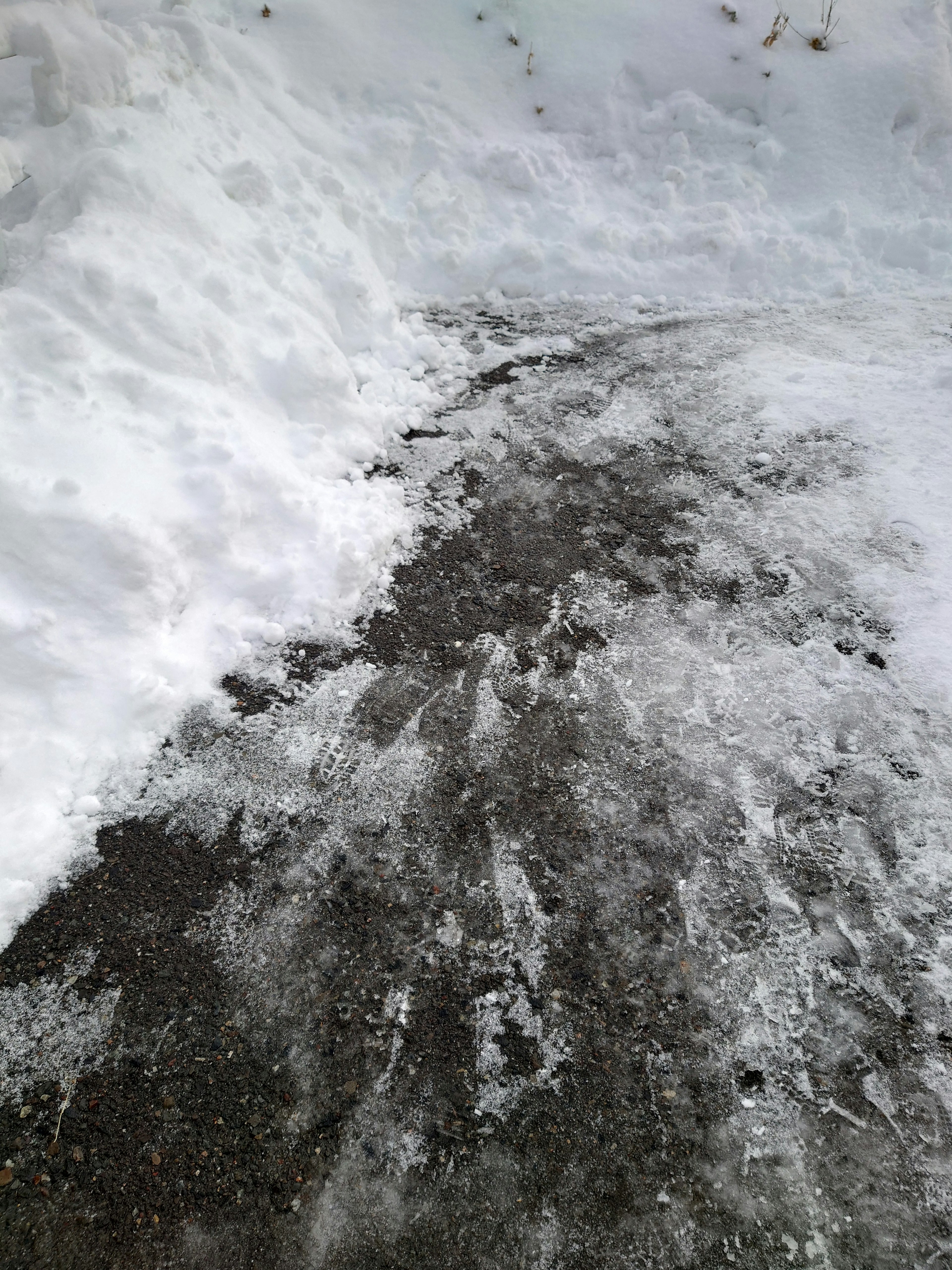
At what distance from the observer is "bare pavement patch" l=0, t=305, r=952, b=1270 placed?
2049 millimetres

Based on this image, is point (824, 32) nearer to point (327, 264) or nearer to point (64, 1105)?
point (327, 264)

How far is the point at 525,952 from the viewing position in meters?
2.56

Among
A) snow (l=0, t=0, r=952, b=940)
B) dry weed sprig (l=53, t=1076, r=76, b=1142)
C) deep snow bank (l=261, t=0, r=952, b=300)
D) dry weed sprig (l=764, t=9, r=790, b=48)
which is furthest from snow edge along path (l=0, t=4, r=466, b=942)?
dry weed sprig (l=764, t=9, r=790, b=48)

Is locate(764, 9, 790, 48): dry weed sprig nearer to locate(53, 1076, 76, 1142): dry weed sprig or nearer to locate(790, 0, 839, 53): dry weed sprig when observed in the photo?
locate(790, 0, 839, 53): dry weed sprig

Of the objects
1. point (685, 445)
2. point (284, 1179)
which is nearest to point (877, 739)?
point (685, 445)

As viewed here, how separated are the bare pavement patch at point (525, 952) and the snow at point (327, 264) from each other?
0.44m

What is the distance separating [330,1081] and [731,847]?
179 cm

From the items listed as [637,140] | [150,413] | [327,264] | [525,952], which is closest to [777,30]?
[637,140]

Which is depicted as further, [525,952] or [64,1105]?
[525,952]

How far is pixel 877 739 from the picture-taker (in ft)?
10.4

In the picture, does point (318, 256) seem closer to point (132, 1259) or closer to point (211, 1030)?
point (211, 1030)

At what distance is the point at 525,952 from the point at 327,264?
5048 millimetres

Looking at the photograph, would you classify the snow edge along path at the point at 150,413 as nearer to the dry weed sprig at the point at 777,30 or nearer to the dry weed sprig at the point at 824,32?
the dry weed sprig at the point at 777,30

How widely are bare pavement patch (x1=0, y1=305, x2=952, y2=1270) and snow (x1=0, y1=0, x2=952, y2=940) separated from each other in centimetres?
44
